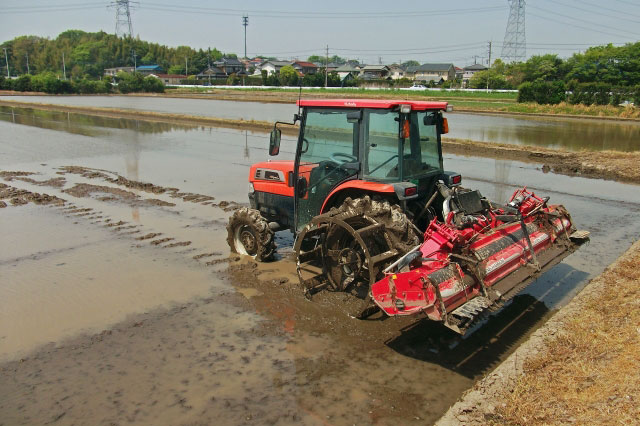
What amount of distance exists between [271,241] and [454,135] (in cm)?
1843

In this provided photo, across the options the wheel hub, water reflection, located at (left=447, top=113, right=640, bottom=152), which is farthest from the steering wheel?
water reflection, located at (left=447, top=113, right=640, bottom=152)

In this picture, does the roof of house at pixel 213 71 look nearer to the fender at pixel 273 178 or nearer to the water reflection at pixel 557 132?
the water reflection at pixel 557 132

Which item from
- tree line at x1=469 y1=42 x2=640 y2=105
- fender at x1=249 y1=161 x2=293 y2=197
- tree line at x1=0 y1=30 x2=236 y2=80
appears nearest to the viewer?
fender at x1=249 y1=161 x2=293 y2=197

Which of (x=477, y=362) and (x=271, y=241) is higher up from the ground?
(x=271, y=241)

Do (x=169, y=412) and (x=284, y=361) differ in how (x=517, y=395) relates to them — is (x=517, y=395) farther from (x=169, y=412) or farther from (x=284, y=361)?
(x=169, y=412)

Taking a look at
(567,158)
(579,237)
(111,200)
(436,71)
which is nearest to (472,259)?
(579,237)

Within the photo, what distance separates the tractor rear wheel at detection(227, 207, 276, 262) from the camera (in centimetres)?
733

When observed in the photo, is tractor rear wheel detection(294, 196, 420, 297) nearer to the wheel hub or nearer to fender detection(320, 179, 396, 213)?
fender detection(320, 179, 396, 213)

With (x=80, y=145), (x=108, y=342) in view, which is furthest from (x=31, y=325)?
(x=80, y=145)

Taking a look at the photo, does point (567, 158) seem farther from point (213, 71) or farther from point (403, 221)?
point (213, 71)

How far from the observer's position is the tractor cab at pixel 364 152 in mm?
5684

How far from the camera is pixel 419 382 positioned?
182 inches

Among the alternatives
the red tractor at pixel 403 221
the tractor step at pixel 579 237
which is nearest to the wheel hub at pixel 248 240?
the red tractor at pixel 403 221

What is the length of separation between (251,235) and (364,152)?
2592mm
